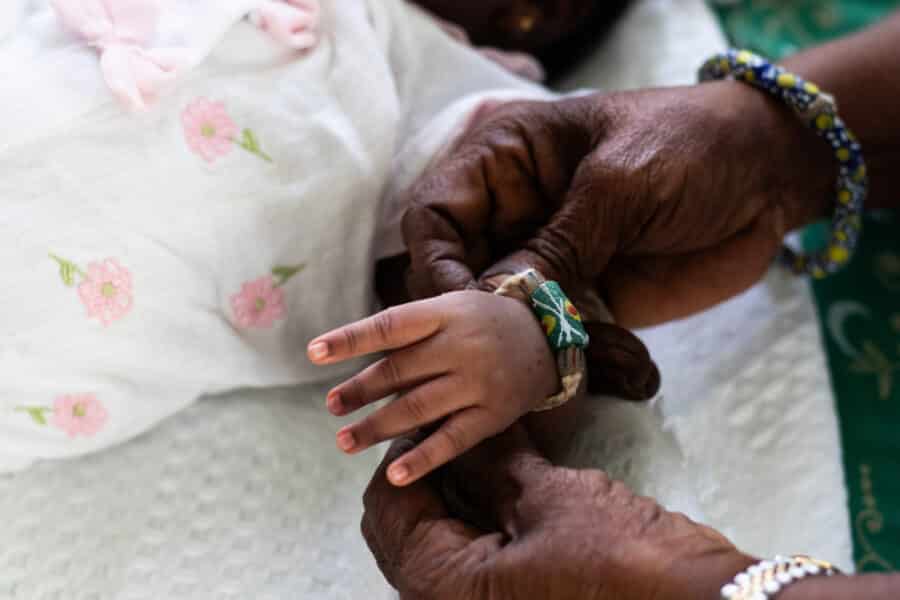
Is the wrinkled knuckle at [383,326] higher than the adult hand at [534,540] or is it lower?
higher

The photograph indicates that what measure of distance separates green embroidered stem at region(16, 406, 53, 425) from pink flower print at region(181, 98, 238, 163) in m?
0.24

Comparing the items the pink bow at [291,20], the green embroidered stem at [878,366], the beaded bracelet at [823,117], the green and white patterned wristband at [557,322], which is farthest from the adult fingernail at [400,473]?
the green embroidered stem at [878,366]

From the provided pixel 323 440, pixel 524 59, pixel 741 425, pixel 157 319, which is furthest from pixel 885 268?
pixel 157 319

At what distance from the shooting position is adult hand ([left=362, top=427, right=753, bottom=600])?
574 millimetres

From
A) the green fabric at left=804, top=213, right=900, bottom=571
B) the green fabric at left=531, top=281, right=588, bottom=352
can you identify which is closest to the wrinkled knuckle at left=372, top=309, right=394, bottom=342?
the green fabric at left=531, top=281, right=588, bottom=352

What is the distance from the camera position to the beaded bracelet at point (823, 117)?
2.90 ft

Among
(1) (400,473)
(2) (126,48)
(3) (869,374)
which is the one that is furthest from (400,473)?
(3) (869,374)

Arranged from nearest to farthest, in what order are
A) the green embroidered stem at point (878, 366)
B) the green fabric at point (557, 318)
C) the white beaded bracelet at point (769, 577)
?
the white beaded bracelet at point (769, 577) < the green fabric at point (557, 318) < the green embroidered stem at point (878, 366)

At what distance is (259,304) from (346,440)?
0.25m

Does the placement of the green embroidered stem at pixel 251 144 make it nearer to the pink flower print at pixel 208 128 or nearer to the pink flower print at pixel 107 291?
the pink flower print at pixel 208 128

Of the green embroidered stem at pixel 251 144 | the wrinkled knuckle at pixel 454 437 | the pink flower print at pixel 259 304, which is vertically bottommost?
the pink flower print at pixel 259 304

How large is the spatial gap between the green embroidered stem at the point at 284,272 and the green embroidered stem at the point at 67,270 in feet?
0.54

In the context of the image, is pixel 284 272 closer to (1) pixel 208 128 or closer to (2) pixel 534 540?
(1) pixel 208 128

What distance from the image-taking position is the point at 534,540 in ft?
1.96
